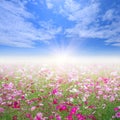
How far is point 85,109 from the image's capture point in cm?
622

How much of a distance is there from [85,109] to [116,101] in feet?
4.33

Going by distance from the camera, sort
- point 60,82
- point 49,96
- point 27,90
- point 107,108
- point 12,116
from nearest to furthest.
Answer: point 12,116 < point 107,108 < point 49,96 < point 27,90 < point 60,82

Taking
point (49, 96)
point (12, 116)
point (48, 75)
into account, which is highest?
point (48, 75)

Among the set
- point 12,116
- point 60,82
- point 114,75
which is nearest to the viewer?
point 12,116

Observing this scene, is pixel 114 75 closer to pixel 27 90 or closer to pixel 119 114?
pixel 27 90

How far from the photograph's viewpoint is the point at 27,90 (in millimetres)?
8094

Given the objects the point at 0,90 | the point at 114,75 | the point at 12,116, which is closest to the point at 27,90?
the point at 0,90

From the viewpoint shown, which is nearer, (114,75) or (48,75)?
(48,75)

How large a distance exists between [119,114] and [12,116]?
272cm

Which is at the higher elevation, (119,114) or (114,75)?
(114,75)

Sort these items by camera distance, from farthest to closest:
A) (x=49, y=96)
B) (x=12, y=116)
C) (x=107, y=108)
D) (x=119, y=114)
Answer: (x=49, y=96) < (x=107, y=108) < (x=12, y=116) < (x=119, y=114)

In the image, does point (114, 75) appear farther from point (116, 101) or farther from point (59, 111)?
point (59, 111)

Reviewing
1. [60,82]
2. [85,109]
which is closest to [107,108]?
[85,109]

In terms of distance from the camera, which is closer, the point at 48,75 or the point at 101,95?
the point at 101,95
